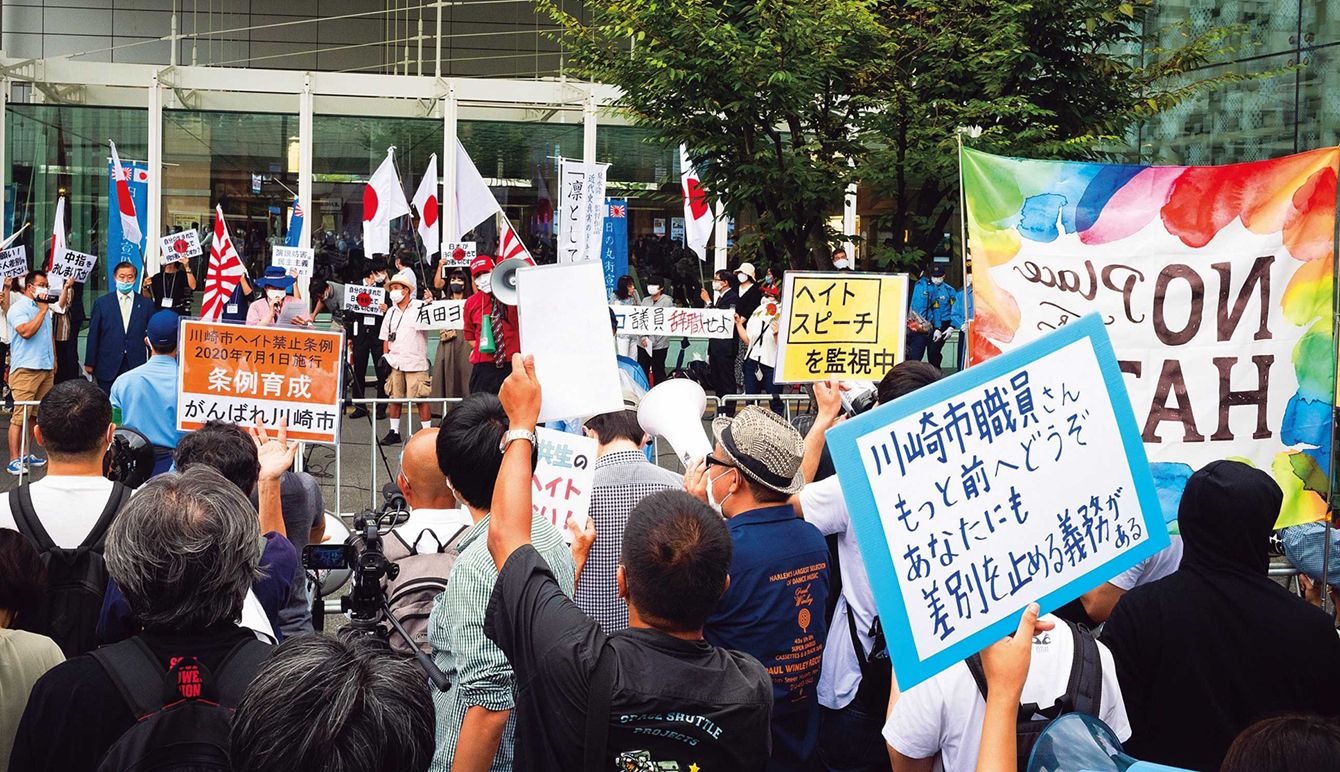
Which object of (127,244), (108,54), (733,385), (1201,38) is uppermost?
(108,54)

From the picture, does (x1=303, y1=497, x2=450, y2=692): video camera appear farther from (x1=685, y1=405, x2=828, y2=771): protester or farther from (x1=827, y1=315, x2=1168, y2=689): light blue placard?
(x1=827, y1=315, x2=1168, y2=689): light blue placard

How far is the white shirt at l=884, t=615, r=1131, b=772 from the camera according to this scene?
300 centimetres

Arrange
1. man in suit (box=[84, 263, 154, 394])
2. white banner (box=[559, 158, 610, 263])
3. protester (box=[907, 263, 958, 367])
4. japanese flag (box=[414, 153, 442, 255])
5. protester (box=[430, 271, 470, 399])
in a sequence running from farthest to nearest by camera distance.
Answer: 1. japanese flag (box=[414, 153, 442, 255])
2. protester (box=[907, 263, 958, 367])
3. white banner (box=[559, 158, 610, 263])
4. man in suit (box=[84, 263, 154, 394])
5. protester (box=[430, 271, 470, 399])

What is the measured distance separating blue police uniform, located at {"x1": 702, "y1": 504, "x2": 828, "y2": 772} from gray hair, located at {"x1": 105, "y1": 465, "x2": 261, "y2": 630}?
130 cm

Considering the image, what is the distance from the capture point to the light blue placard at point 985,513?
101 inches

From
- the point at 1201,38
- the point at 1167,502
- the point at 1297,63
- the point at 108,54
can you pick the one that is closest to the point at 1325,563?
the point at 1167,502

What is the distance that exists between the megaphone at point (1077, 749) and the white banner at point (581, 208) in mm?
12208

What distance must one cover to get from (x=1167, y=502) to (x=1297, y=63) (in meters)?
6.82

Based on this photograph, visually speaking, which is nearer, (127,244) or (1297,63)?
(1297,63)

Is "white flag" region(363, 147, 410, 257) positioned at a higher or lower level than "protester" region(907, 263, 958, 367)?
higher

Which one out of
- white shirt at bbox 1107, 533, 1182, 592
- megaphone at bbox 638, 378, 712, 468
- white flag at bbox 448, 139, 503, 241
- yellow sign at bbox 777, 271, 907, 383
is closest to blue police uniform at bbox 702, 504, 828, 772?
white shirt at bbox 1107, 533, 1182, 592

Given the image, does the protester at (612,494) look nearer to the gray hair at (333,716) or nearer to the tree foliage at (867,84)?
the gray hair at (333,716)

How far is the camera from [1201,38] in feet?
38.8

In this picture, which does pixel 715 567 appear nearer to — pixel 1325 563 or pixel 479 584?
pixel 479 584
